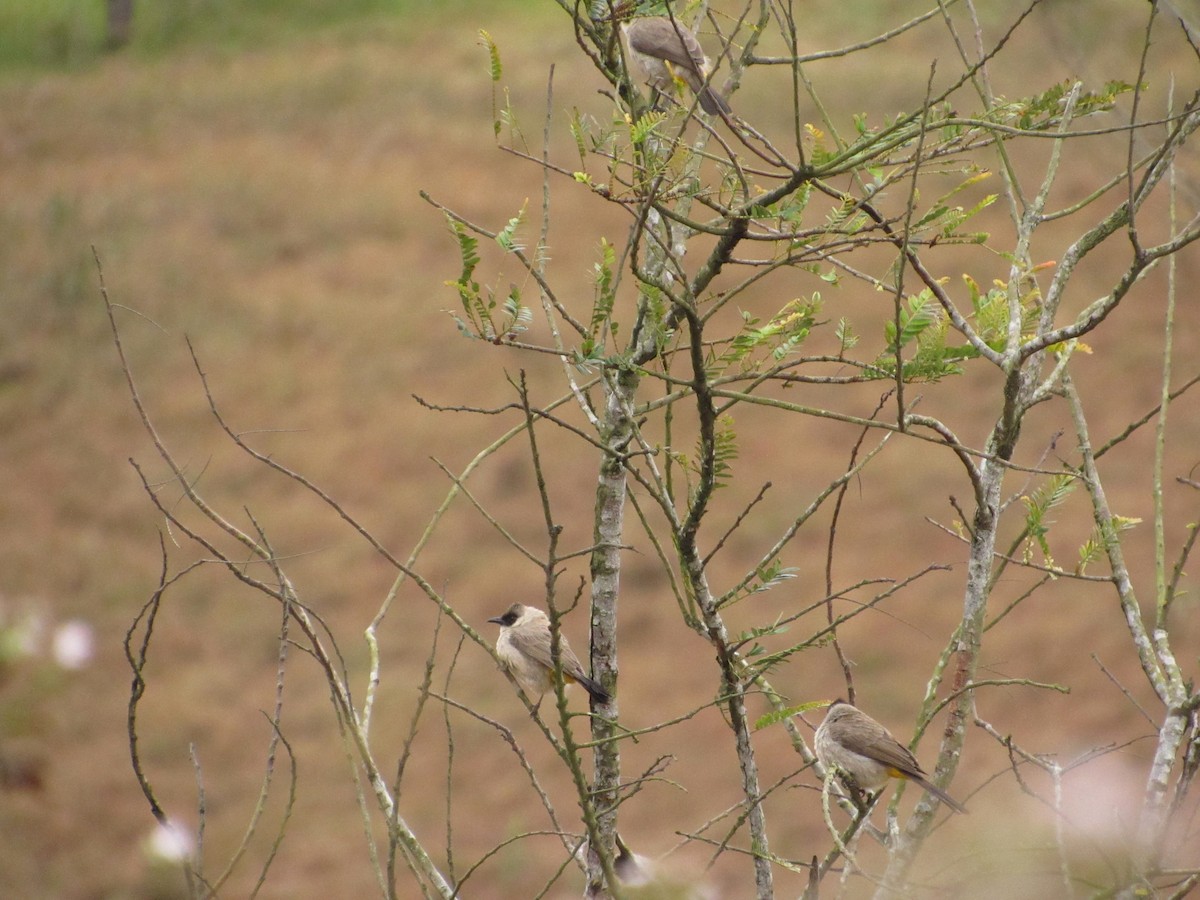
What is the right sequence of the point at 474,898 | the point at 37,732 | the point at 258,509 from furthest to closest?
the point at 258,509, the point at 37,732, the point at 474,898

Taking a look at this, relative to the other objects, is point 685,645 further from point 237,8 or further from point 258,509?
point 237,8

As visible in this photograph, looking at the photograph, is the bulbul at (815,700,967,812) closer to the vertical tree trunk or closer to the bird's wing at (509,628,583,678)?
the bird's wing at (509,628,583,678)

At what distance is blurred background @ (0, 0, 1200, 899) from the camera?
10.8 m

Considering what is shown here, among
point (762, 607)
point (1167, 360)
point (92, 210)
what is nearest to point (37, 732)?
point (762, 607)

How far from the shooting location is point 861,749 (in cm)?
449

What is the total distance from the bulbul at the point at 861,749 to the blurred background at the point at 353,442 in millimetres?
1254

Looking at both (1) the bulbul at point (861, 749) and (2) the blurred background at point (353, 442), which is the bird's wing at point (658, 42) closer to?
(1) the bulbul at point (861, 749)

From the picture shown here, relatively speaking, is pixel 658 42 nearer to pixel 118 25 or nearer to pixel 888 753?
pixel 888 753

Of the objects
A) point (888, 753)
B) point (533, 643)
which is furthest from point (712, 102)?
point (533, 643)

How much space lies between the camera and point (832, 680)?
11.7 metres

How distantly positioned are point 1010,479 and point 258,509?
8002 millimetres

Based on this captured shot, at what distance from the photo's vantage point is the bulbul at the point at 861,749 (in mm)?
4391

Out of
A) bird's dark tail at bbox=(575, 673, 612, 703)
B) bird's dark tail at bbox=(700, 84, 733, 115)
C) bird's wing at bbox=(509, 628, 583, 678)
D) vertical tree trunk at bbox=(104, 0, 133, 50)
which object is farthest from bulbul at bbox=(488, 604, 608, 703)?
vertical tree trunk at bbox=(104, 0, 133, 50)

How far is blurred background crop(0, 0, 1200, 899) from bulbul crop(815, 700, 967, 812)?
1.25m
